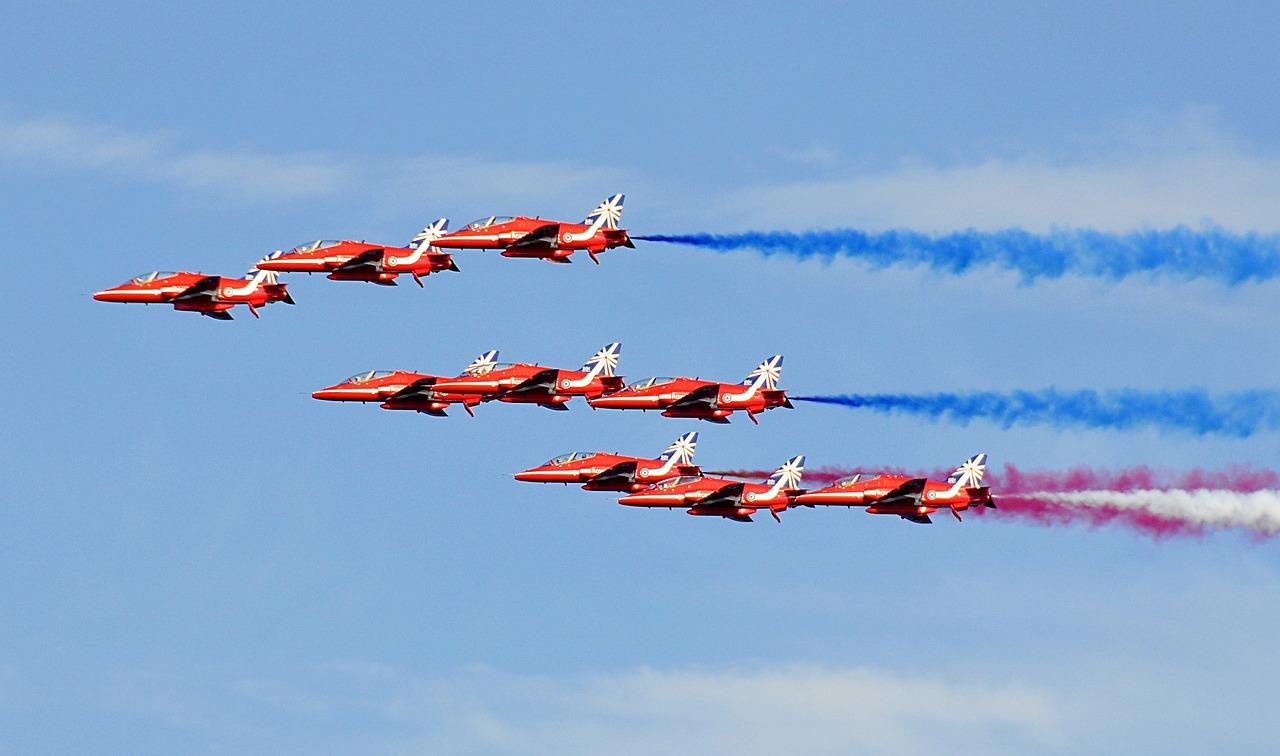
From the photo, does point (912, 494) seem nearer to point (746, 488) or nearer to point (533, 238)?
point (746, 488)

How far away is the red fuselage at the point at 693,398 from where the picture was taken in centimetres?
13588

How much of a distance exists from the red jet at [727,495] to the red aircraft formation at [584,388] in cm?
5

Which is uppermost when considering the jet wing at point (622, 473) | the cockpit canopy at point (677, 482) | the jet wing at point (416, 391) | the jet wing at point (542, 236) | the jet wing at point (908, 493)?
the jet wing at point (542, 236)

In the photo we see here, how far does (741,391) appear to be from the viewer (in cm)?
13625

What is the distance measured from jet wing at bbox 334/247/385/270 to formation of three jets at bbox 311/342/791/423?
7.94 meters

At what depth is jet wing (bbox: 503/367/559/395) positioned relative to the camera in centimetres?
13588

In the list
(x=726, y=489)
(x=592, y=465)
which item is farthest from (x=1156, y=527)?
(x=592, y=465)

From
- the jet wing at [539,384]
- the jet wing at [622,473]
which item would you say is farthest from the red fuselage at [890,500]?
the jet wing at [539,384]

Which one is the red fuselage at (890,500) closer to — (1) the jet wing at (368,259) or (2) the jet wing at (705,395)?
(2) the jet wing at (705,395)

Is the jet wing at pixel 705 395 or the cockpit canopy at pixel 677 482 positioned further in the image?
the cockpit canopy at pixel 677 482

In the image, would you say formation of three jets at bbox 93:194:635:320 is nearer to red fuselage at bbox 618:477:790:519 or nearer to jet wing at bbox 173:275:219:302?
jet wing at bbox 173:275:219:302

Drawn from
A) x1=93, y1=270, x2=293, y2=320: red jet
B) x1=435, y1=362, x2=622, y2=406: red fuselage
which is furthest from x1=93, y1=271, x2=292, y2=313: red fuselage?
x1=435, y1=362, x2=622, y2=406: red fuselage

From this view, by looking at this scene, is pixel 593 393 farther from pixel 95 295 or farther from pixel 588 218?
pixel 95 295

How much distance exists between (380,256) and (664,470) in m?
19.3
